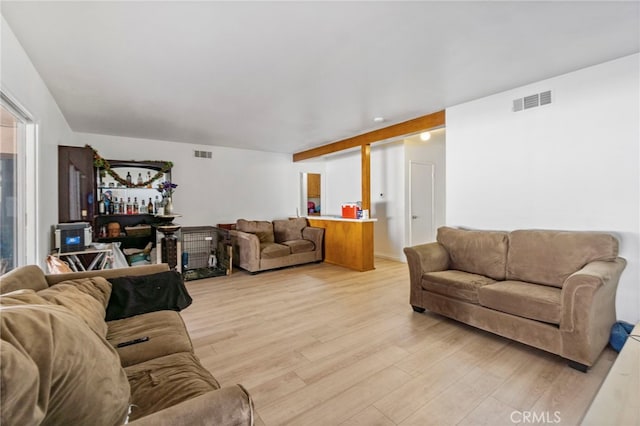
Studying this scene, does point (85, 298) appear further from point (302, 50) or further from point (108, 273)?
point (302, 50)

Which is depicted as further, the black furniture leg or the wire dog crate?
the wire dog crate

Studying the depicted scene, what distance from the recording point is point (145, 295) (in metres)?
2.11

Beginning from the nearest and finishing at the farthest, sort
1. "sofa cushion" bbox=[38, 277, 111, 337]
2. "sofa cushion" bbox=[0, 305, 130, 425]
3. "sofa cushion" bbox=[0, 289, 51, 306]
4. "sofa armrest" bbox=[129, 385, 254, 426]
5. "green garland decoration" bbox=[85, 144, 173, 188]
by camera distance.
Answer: "sofa cushion" bbox=[0, 305, 130, 425] → "sofa armrest" bbox=[129, 385, 254, 426] → "sofa cushion" bbox=[0, 289, 51, 306] → "sofa cushion" bbox=[38, 277, 111, 337] → "green garland decoration" bbox=[85, 144, 173, 188]

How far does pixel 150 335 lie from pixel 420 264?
2.56 meters

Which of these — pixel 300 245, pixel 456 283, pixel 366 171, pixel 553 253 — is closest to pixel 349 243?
pixel 300 245

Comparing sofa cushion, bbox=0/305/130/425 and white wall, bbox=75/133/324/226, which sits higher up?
white wall, bbox=75/133/324/226

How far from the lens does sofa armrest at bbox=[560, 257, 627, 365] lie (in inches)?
79.6

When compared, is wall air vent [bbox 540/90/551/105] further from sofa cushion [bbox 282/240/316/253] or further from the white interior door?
sofa cushion [bbox 282/240/316/253]

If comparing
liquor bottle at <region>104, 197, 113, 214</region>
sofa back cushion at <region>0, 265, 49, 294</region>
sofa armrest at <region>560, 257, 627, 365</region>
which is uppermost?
liquor bottle at <region>104, 197, 113, 214</region>

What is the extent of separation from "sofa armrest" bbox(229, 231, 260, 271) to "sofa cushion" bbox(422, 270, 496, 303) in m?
2.87

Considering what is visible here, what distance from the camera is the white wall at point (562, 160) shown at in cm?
255

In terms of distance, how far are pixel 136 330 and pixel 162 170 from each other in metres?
4.25

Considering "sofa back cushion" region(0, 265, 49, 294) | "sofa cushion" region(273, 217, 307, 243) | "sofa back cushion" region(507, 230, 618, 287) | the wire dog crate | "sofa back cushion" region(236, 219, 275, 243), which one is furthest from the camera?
"sofa cushion" region(273, 217, 307, 243)

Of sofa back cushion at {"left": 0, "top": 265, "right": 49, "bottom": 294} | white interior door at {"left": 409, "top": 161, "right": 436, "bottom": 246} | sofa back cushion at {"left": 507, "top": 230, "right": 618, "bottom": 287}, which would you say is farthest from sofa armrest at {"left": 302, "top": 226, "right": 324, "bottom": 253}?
sofa back cushion at {"left": 0, "top": 265, "right": 49, "bottom": 294}
